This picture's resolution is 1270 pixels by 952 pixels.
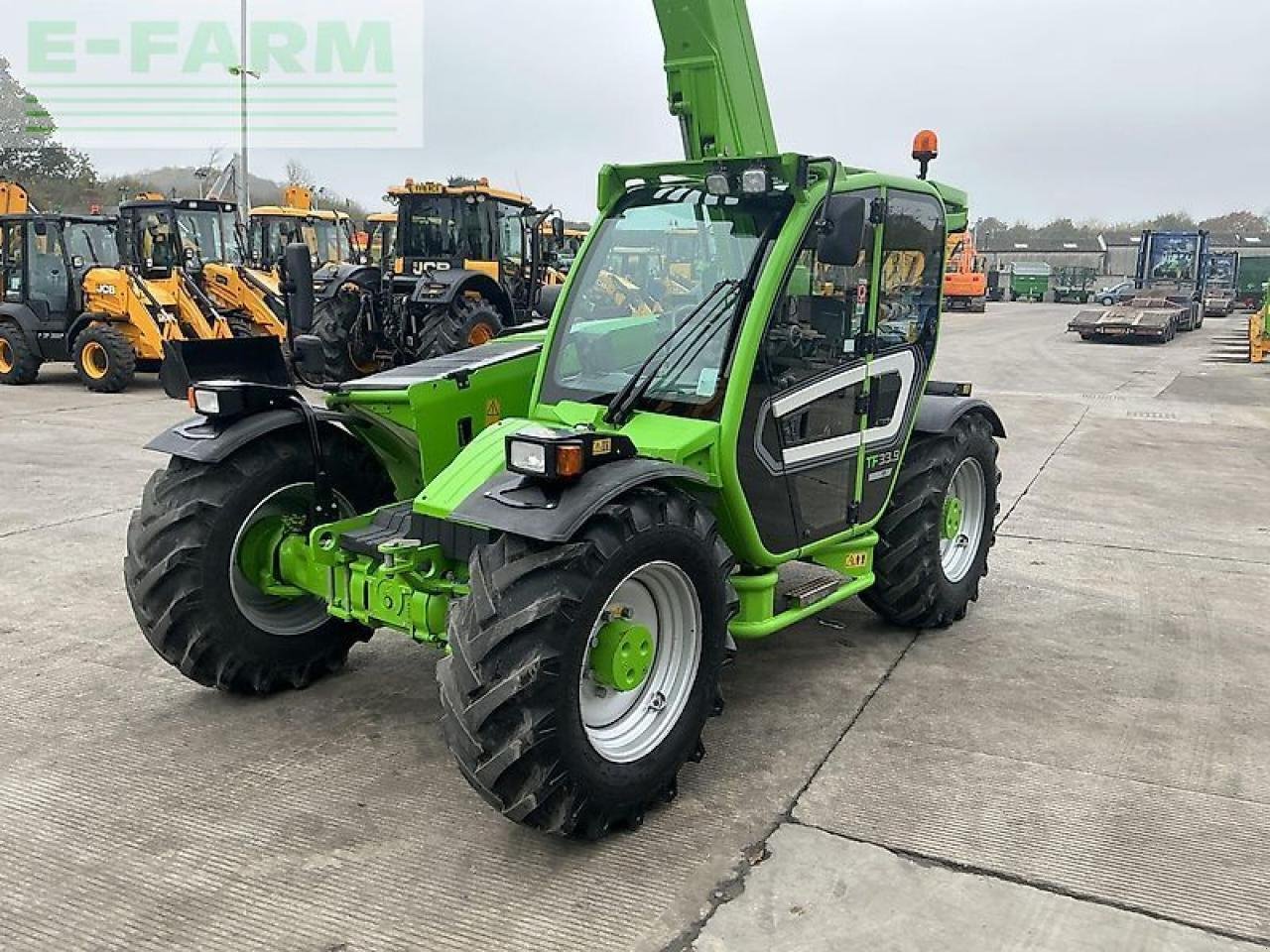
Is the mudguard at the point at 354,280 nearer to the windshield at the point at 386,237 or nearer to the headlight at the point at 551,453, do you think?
the windshield at the point at 386,237

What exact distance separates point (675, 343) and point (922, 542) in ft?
5.79

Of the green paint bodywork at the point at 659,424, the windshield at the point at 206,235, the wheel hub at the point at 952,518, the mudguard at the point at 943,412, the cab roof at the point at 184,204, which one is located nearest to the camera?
the green paint bodywork at the point at 659,424

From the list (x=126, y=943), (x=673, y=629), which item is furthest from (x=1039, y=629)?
(x=126, y=943)

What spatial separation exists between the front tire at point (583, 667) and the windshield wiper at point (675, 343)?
535 mm

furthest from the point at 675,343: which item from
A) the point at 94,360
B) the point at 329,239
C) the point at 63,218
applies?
the point at 329,239

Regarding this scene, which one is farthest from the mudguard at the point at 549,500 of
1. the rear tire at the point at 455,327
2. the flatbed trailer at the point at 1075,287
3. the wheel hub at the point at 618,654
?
the flatbed trailer at the point at 1075,287

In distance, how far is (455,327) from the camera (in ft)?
42.5

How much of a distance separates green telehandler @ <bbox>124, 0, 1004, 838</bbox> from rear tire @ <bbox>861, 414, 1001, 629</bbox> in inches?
0.6

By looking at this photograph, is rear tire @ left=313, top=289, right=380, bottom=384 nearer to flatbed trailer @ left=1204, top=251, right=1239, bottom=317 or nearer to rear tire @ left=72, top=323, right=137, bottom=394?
rear tire @ left=72, top=323, right=137, bottom=394

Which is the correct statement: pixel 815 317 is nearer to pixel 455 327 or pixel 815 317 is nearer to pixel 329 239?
pixel 455 327

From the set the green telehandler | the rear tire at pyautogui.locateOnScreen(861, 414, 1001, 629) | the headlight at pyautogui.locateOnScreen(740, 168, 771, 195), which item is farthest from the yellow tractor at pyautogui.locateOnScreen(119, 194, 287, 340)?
the headlight at pyautogui.locateOnScreen(740, 168, 771, 195)

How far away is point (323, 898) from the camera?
3043mm

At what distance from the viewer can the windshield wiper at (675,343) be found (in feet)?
12.8

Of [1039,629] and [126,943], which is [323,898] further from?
[1039,629]
